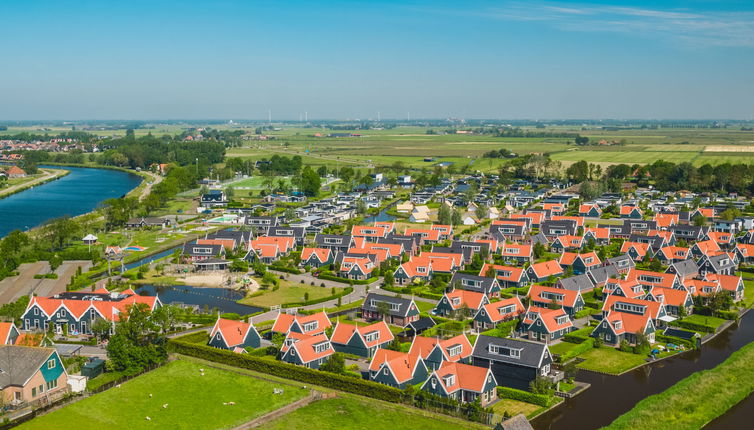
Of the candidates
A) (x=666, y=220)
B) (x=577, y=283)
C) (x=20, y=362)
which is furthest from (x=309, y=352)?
(x=666, y=220)

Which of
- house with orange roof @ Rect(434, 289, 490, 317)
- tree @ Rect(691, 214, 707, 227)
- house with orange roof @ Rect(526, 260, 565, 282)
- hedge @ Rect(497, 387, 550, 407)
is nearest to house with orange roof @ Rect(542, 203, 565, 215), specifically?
tree @ Rect(691, 214, 707, 227)

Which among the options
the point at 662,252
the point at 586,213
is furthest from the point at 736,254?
the point at 586,213

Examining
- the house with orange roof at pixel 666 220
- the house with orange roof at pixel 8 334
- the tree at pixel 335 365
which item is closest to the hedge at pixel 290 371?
the tree at pixel 335 365

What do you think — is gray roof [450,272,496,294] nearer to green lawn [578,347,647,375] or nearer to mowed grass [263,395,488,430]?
green lawn [578,347,647,375]

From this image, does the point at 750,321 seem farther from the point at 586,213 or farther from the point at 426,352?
the point at 586,213

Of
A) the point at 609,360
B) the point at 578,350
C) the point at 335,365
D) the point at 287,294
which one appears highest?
the point at 335,365

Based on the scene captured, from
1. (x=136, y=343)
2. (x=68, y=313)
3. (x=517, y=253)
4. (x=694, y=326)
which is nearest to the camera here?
(x=136, y=343)

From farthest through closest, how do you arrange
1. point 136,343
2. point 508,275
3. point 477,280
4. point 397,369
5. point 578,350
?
point 508,275 → point 477,280 → point 578,350 → point 136,343 → point 397,369

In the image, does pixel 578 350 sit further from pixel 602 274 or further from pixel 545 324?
pixel 602 274
